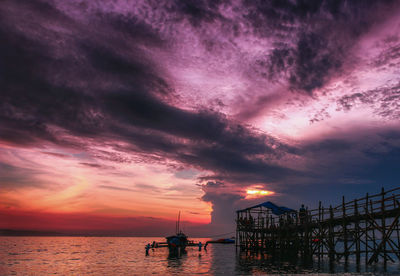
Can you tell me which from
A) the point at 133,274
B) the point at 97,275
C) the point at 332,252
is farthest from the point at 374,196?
the point at 97,275

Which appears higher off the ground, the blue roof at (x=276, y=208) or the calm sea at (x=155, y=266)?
the blue roof at (x=276, y=208)

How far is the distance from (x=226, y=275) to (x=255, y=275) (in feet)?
9.52

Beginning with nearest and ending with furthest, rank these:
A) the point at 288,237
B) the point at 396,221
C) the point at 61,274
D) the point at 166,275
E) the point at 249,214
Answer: the point at 396,221
the point at 166,275
the point at 61,274
the point at 288,237
the point at 249,214

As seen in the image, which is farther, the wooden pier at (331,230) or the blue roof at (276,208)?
the blue roof at (276,208)

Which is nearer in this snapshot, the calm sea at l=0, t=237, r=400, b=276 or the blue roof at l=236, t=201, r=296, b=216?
the calm sea at l=0, t=237, r=400, b=276

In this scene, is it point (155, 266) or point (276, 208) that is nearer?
point (155, 266)

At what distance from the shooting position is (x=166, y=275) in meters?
27.8

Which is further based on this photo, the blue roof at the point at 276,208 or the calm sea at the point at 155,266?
the blue roof at the point at 276,208

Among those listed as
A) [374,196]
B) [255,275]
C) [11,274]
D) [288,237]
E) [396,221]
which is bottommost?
[11,274]

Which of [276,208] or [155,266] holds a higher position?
[276,208]

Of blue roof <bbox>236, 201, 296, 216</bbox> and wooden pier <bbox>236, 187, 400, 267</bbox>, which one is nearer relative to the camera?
wooden pier <bbox>236, 187, 400, 267</bbox>

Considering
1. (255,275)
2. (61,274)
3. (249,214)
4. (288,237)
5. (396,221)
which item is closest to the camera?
(396,221)

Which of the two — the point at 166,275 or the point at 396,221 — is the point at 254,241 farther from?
the point at 396,221

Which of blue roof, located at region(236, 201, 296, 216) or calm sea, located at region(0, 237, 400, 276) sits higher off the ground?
blue roof, located at region(236, 201, 296, 216)
